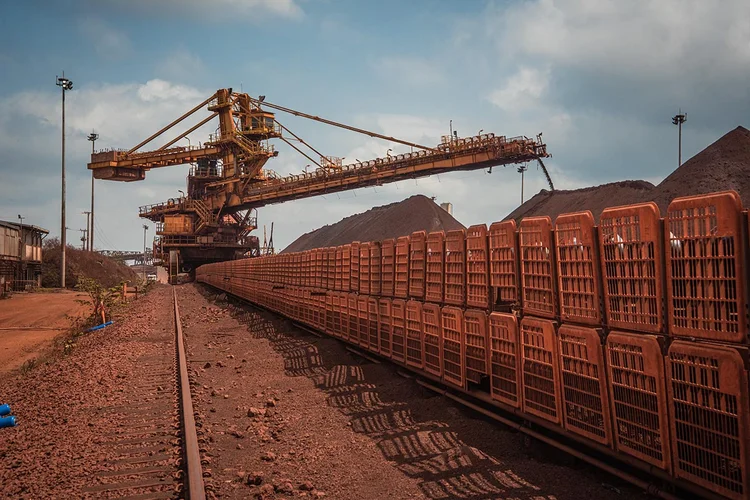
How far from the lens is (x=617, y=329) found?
4430 millimetres

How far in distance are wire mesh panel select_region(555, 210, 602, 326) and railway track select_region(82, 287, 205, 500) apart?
3182 millimetres

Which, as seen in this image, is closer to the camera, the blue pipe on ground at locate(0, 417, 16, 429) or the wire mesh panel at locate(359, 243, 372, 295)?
the blue pipe on ground at locate(0, 417, 16, 429)

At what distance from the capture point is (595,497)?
4.26 meters

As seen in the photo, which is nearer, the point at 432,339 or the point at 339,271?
the point at 432,339

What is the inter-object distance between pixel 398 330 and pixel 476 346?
94.7 inches

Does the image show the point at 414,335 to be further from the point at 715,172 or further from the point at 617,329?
the point at 715,172

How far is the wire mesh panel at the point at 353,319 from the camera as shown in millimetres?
10430

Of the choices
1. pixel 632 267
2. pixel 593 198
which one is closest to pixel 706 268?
pixel 632 267

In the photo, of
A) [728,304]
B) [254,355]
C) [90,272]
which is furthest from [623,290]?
[90,272]

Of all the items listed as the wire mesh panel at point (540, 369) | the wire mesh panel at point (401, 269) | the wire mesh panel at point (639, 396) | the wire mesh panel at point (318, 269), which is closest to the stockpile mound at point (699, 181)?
the wire mesh panel at point (318, 269)

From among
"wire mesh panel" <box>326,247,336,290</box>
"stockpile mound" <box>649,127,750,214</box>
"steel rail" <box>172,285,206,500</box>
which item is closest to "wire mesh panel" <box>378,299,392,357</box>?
"steel rail" <box>172,285,206,500</box>

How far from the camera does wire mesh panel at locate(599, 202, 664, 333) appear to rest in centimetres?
404

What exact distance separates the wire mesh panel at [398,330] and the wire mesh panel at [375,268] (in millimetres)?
858

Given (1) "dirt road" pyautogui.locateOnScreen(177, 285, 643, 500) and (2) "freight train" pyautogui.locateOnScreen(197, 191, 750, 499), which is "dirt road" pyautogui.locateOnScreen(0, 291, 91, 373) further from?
(2) "freight train" pyautogui.locateOnScreen(197, 191, 750, 499)
